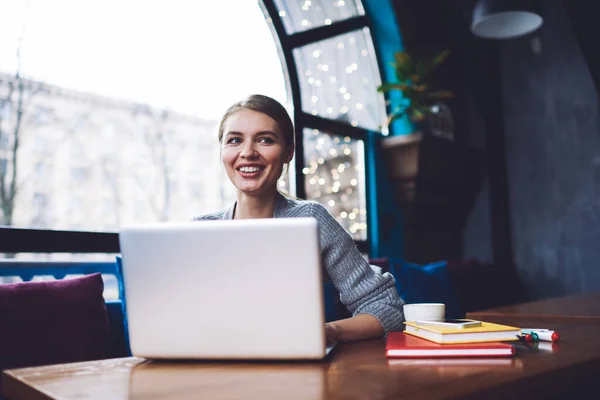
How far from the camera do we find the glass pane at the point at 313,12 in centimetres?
350

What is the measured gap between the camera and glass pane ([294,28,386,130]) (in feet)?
11.9

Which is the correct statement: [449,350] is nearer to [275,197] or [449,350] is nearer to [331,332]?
[331,332]

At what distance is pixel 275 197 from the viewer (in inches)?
63.5

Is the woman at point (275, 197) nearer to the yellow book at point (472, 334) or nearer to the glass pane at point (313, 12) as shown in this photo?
the yellow book at point (472, 334)

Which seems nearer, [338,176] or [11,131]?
[11,131]

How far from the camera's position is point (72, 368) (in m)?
1.02

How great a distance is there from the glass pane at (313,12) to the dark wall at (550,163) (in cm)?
150

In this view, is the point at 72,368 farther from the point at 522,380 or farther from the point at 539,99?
the point at 539,99

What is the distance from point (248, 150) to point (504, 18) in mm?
2531

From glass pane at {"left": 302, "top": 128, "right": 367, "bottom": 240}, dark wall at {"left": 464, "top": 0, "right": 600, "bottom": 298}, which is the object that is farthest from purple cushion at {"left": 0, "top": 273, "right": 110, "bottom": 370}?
dark wall at {"left": 464, "top": 0, "right": 600, "bottom": 298}

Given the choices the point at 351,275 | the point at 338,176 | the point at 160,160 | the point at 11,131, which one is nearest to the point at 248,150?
the point at 351,275

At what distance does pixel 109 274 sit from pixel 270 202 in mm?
1255

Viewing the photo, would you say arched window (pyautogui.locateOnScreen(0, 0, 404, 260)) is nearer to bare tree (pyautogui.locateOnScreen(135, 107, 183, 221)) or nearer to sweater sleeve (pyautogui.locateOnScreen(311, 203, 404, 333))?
bare tree (pyautogui.locateOnScreen(135, 107, 183, 221))

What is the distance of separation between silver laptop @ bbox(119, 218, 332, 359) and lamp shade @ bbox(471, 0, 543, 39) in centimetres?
285
